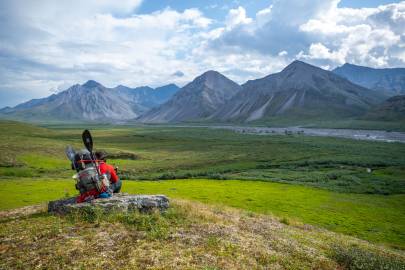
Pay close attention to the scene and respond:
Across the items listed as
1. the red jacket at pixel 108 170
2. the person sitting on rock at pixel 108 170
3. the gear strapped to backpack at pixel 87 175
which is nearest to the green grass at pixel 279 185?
the person sitting on rock at pixel 108 170

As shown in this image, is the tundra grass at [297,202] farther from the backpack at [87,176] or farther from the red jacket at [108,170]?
the backpack at [87,176]

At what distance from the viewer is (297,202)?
1857 inches

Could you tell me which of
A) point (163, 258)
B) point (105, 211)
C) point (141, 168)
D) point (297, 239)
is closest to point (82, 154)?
point (105, 211)

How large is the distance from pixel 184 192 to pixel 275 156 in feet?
208

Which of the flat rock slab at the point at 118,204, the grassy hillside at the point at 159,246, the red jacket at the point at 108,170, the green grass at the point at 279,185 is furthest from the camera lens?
the green grass at the point at 279,185

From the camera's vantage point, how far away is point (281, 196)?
5116cm

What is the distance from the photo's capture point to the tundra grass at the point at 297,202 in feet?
117

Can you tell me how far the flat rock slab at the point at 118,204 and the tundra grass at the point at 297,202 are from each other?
14180mm

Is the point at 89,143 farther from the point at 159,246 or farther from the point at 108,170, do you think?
the point at 159,246

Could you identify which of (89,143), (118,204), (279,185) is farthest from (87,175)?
(279,185)

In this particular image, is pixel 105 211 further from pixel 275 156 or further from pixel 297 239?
pixel 275 156

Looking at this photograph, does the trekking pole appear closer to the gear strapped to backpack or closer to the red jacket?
the gear strapped to backpack

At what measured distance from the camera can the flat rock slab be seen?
1981 cm

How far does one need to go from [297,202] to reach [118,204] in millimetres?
33980
